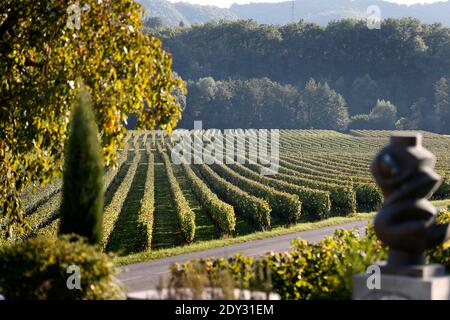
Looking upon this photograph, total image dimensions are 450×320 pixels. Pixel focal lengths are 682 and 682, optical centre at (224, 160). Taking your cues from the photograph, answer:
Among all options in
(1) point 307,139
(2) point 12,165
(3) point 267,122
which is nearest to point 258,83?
(3) point 267,122

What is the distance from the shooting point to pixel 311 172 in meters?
59.1

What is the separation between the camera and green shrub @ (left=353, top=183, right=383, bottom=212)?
4338cm

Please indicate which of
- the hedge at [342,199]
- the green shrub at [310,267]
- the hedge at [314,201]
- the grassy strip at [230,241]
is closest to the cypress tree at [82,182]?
the green shrub at [310,267]

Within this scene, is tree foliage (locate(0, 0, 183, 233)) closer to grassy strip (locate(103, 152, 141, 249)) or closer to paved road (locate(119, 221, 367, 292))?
paved road (locate(119, 221, 367, 292))

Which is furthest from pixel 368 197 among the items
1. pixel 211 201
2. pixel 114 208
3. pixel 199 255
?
pixel 199 255

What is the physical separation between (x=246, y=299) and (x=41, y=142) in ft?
24.2

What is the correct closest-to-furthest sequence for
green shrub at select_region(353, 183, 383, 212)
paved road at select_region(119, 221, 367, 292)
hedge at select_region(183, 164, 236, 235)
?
paved road at select_region(119, 221, 367, 292) → hedge at select_region(183, 164, 236, 235) → green shrub at select_region(353, 183, 383, 212)

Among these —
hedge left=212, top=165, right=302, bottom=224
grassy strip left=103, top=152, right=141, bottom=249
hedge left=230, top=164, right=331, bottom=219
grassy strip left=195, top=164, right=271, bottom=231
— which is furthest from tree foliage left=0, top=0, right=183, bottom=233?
hedge left=230, top=164, right=331, bottom=219

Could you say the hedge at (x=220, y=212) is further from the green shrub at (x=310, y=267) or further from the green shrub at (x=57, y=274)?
the green shrub at (x=57, y=274)

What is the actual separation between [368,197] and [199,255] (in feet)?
64.7

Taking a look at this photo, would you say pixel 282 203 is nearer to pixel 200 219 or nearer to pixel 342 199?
pixel 200 219

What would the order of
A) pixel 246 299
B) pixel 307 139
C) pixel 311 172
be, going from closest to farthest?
pixel 246 299, pixel 311 172, pixel 307 139

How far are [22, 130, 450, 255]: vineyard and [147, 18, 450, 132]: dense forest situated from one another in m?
66.1

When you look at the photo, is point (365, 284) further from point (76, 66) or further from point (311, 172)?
point (311, 172)
